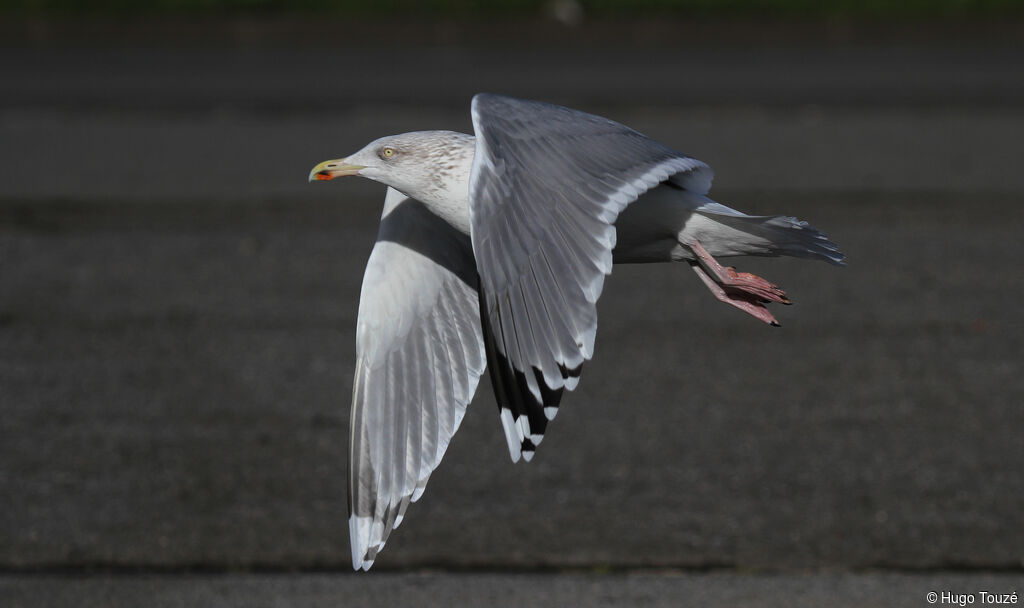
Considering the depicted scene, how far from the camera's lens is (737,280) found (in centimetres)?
357

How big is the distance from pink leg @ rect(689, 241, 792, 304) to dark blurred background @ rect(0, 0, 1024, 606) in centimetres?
119

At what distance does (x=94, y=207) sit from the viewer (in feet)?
30.8

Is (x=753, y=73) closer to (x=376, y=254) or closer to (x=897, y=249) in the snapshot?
(x=897, y=249)

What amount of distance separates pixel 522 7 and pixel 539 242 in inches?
520

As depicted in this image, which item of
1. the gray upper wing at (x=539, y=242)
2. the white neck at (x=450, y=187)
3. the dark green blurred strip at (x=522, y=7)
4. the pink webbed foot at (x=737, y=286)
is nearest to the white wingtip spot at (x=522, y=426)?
the gray upper wing at (x=539, y=242)

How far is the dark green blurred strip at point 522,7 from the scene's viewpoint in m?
15.4

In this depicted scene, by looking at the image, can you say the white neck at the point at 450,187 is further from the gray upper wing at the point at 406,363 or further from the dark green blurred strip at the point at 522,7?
the dark green blurred strip at the point at 522,7

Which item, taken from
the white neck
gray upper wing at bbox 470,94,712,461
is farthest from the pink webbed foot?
the white neck

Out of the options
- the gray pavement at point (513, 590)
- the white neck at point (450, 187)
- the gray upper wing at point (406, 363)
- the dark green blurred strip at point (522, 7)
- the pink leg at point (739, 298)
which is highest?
the white neck at point (450, 187)

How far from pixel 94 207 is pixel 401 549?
5.58 meters

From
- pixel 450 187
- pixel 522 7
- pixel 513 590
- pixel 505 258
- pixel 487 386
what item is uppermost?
pixel 505 258

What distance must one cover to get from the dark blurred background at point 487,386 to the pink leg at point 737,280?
119cm

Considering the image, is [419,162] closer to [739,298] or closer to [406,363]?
[406,363]

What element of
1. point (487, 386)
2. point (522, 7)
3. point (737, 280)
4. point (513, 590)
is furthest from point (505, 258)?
point (522, 7)
